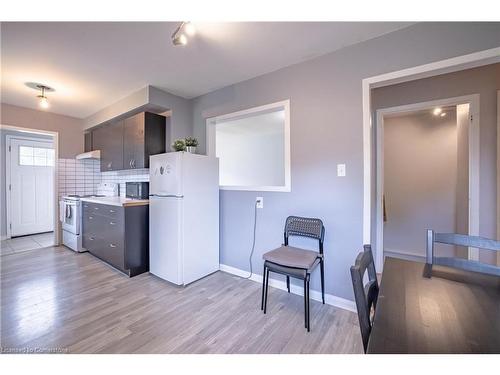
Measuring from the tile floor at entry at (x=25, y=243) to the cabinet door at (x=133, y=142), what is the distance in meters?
2.33

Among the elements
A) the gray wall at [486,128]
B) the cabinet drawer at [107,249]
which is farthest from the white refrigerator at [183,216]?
the gray wall at [486,128]

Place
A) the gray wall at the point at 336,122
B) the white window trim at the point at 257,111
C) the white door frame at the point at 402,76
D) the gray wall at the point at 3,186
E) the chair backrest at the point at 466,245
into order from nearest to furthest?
1. the chair backrest at the point at 466,245
2. the white door frame at the point at 402,76
3. the gray wall at the point at 336,122
4. the white window trim at the point at 257,111
5. the gray wall at the point at 3,186

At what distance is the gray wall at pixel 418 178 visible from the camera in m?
3.03

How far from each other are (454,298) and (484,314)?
0.36 ft

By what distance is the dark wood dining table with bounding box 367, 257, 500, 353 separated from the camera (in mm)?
629

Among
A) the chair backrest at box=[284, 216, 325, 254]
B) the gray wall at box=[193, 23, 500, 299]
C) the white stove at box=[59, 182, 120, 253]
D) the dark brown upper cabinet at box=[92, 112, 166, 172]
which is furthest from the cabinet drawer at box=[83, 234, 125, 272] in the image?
the chair backrest at box=[284, 216, 325, 254]

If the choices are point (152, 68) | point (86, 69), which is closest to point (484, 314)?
point (152, 68)

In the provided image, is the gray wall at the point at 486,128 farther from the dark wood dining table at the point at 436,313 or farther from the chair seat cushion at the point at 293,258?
the chair seat cushion at the point at 293,258

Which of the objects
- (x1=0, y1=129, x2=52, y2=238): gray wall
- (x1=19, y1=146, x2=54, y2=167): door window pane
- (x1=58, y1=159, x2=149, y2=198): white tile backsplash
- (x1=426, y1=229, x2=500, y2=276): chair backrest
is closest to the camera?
(x1=426, y1=229, x2=500, y2=276): chair backrest

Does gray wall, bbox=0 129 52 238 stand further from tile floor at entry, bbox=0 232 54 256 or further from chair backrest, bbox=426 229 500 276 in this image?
chair backrest, bbox=426 229 500 276

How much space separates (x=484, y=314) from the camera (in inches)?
30.0

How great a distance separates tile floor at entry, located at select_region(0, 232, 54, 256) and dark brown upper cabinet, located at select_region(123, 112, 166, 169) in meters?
2.35
